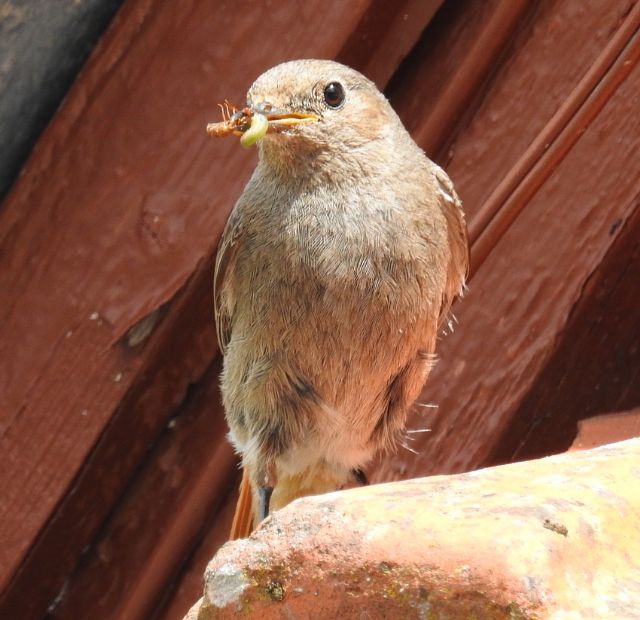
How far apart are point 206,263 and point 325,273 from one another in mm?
535

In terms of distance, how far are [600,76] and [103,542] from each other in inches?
Result: 77.4

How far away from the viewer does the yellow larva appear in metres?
2.41

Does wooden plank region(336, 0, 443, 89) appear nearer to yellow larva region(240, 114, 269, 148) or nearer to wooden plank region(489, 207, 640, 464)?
yellow larva region(240, 114, 269, 148)

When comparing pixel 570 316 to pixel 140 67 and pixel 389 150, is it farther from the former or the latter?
pixel 140 67

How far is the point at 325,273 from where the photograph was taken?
2.79m

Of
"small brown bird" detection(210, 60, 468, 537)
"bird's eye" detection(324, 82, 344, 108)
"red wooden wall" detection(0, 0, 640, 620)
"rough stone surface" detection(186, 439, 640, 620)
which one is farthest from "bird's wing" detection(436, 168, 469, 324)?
"rough stone surface" detection(186, 439, 640, 620)

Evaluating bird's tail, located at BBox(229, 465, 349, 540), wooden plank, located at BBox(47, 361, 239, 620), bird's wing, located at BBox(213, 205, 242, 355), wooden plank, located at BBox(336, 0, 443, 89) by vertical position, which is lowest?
wooden plank, located at BBox(47, 361, 239, 620)

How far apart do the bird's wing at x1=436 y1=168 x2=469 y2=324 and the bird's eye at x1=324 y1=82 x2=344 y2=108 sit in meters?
0.35

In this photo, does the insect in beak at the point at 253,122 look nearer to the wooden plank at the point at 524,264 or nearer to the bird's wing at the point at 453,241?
the bird's wing at the point at 453,241

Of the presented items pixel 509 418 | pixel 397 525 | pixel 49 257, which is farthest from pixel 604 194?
pixel 397 525

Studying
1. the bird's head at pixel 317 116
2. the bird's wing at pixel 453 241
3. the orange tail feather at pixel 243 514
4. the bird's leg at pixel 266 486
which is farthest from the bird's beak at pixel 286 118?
the orange tail feather at pixel 243 514

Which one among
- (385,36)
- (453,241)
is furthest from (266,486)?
(385,36)

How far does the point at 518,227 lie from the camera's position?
3.47m

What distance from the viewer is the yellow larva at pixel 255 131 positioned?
7.92 feet
